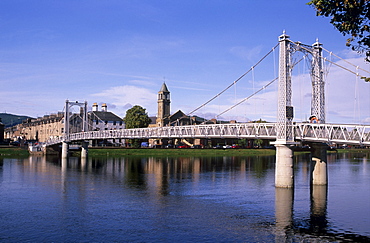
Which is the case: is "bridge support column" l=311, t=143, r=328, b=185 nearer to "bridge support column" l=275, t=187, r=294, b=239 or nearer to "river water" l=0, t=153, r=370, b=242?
"river water" l=0, t=153, r=370, b=242

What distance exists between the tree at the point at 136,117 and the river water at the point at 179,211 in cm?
7081

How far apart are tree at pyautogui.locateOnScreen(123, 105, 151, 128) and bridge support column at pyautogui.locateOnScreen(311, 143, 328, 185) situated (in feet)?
274

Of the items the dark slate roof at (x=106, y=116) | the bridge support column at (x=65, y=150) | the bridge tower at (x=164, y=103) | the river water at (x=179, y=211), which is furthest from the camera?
the bridge tower at (x=164, y=103)

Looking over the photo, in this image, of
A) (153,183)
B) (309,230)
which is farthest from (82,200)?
(309,230)

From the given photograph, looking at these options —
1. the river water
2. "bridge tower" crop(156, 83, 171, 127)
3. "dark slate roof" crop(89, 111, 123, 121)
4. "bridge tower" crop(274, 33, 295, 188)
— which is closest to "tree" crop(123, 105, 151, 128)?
"dark slate roof" crop(89, 111, 123, 121)

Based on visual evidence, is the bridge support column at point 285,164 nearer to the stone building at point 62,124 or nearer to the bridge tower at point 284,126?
the bridge tower at point 284,126

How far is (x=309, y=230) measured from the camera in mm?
28078

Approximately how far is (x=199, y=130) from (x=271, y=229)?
3099 centimetres

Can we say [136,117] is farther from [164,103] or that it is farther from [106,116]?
[164,103]

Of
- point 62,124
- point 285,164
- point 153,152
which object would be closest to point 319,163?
point 285,164

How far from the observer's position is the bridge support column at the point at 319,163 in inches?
1821

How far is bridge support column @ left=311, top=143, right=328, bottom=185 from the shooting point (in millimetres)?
46250

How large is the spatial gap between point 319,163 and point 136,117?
8475cm

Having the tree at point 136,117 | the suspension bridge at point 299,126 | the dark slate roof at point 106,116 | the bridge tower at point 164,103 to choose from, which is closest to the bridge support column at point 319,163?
the suspension bridge at point 299,126
